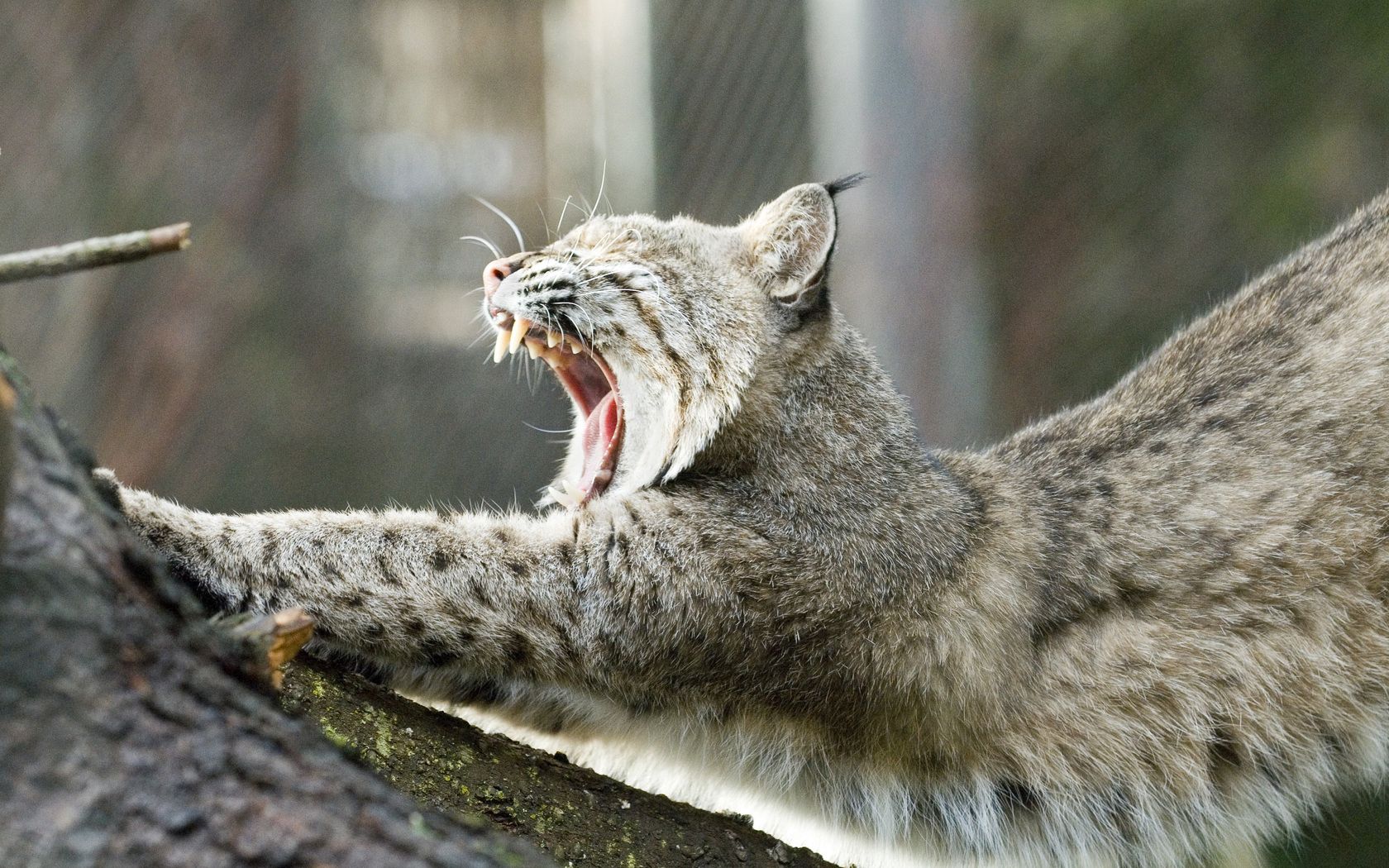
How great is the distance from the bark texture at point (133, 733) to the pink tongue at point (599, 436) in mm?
2089

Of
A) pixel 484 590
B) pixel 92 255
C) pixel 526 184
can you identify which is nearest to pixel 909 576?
pixel 484 590

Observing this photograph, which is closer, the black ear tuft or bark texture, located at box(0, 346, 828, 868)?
bark texture, located at box(0, 346, 828, 868)

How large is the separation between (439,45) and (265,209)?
1.52m

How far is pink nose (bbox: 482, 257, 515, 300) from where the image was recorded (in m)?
4.02

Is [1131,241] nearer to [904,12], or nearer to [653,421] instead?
[904,12]

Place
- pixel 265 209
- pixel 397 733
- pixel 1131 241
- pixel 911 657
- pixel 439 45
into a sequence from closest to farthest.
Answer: pixel 397 733, pixel 911 657, pixel 265 209, pixel 439 45, pixel 1131 241

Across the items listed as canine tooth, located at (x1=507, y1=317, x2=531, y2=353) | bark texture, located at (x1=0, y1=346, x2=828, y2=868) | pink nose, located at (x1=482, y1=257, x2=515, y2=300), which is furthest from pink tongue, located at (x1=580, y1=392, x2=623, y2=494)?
bark texture, located at (x1=0, y1=346, x2=828, y2=868)

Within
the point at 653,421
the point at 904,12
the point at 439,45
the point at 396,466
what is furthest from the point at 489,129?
the point at 653,421

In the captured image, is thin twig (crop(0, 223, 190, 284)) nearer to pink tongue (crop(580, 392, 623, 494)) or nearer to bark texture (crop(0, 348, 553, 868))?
bark texture (crop(0, 348, 553, 868))

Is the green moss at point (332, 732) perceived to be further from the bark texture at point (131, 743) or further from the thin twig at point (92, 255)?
the thin twig at point (92, 255)

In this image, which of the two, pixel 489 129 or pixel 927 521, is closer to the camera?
pixel 927 521

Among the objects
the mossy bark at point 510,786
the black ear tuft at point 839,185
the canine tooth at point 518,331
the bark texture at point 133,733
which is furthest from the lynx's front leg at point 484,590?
the bark texture at point 133,733

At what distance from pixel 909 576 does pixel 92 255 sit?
2.37 m

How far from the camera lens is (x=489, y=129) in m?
8.62
